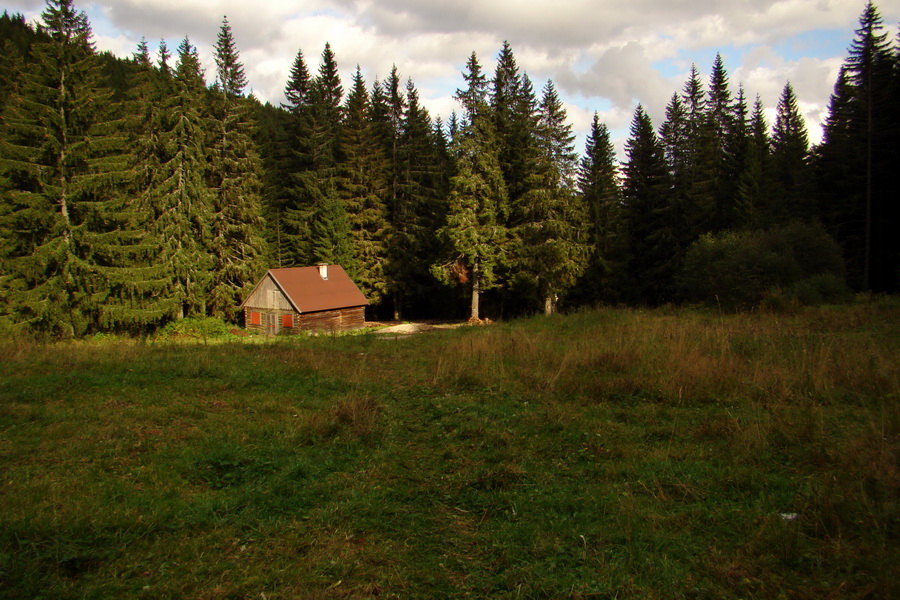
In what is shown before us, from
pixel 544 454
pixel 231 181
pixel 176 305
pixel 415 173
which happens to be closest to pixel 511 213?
pixel 415 173

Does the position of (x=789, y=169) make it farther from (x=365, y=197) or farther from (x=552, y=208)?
(x=365, y=197)

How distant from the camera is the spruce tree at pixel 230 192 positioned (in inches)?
1248

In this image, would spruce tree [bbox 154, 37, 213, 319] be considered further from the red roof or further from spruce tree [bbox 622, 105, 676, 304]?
spruce tree [bbox 622, 105, 676, 304]

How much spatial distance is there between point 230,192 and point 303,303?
8.81m

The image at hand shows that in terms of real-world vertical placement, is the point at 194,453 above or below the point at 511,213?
below

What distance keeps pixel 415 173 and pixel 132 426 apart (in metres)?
34.2

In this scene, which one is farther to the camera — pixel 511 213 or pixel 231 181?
pixel 511 213

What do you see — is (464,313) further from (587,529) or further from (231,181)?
(587,529)

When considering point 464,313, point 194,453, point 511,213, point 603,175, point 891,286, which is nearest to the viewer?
point 194,453

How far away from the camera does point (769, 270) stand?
1936 centimetres

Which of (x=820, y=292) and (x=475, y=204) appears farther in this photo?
(x=475, y=204)

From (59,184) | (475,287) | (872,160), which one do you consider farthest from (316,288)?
→ (872,160)

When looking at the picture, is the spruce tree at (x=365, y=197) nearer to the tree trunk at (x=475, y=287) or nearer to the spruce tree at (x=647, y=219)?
the tree trunk at (x=475, y=287)

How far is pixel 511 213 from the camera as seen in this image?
33.8 metres
